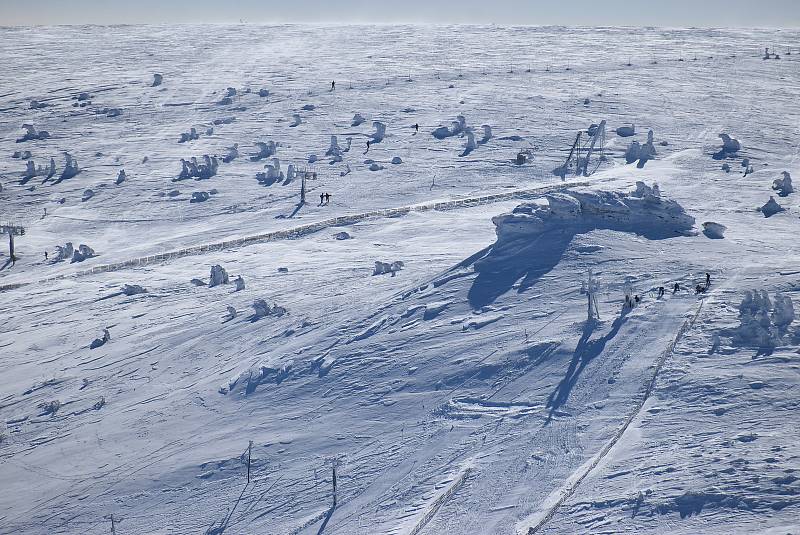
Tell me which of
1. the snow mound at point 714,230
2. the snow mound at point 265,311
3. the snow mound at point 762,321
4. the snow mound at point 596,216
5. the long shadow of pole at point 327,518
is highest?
the snow mound at point 596,216

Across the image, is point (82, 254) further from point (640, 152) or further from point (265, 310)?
point (640, 152)

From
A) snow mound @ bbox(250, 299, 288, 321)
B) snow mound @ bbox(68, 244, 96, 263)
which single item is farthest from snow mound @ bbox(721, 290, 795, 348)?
snow mound @ bbox(68, 244, 96, 263)

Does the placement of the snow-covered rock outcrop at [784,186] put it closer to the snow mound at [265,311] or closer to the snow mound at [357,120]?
the snow mound at [265,311]

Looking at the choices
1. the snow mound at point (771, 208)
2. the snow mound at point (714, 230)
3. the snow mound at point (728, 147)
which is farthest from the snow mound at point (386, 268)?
the snow mound at point (728, 147)

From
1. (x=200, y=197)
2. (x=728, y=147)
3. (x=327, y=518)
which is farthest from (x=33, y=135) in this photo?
(x=327, y=518)

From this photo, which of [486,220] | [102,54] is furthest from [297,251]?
[102,54]

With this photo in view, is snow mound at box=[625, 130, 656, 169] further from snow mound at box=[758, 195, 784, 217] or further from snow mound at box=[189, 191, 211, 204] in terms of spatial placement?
snow mound at box=[189, 191, 211, 204]

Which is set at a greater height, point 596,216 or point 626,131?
point 626,131

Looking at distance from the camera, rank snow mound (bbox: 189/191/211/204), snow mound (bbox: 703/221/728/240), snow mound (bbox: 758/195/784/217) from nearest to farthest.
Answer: snow mound (bbox: 703/221/728/240), snow mound (bbox: 758/195/784/217), snow mound (bbox: 189/191/211/204)

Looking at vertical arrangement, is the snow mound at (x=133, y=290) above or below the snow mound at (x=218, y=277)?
below
